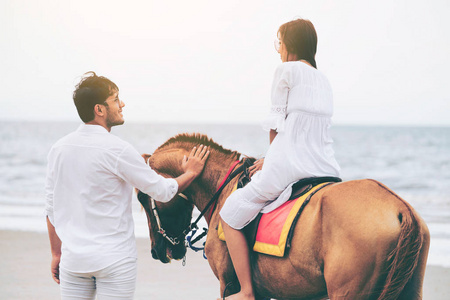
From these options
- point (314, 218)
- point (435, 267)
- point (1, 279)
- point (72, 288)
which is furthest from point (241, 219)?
point (435, 267)

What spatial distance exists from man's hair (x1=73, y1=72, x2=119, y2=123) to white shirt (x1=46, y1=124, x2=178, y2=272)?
0.08 m

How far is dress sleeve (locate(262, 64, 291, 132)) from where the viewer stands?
8.42 ft

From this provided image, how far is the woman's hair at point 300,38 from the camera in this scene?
8.81 ft

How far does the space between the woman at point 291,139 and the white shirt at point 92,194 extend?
669 mm

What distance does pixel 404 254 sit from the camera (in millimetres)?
2078

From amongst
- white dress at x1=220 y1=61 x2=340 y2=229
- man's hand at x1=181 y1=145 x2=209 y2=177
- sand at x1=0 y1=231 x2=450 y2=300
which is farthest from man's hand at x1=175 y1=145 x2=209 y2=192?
sand at x1=0 y1=231 x2=450 y2=300

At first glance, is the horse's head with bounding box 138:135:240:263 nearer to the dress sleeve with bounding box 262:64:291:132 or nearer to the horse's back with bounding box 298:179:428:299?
the dress sleeve with bounding box 262:64:291:132

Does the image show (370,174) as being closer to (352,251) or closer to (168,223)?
(168,223)

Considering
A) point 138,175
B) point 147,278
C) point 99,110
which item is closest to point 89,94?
point 99,110

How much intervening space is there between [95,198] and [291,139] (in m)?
1.11

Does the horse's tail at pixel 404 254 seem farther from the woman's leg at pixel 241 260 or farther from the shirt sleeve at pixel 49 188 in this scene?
the shirt sleeve at pixel 49 188

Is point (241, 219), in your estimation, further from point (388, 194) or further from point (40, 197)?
point (40, 197)

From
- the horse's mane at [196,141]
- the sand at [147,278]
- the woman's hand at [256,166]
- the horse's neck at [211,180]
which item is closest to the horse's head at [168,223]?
the horse's neck at [211,180]

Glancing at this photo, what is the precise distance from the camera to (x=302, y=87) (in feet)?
8.41
